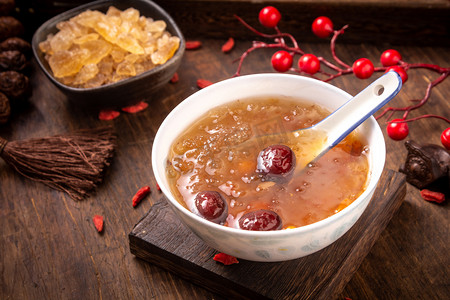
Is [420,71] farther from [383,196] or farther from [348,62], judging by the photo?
[383,196]

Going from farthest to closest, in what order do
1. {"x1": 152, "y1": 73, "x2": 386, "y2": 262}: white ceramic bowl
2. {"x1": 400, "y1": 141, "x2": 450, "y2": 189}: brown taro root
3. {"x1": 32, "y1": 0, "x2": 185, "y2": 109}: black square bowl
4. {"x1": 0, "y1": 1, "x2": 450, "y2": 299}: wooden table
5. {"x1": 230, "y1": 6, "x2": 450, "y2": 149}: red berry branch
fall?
{"x1": 32, "y1": 0, "x2": 185, "y2": 109}: black square bowl
{"x1": 230, "y1": 6, "x2": 450, "y2": 149}: red berry branch
{"x1": 400, "y1": 141, "x2": 450, "y2": 189}: brown taro root
{"x1": 0, "y1": 1, "x2": 450, "y2": 299}: wooden table
{"x1": 152, "y1": 73, "x2": 386, "y2": 262}: white ceramic bowl

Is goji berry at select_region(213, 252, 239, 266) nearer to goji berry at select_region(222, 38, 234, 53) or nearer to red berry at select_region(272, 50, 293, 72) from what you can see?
red berry at select_region(272, 50, 293, 72)

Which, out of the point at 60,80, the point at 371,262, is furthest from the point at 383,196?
the point at 60,80

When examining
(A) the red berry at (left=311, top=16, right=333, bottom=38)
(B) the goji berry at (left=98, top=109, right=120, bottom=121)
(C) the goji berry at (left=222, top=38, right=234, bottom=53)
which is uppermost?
(A) the red berry at (left=311, top=16, right=333, bottom=38)

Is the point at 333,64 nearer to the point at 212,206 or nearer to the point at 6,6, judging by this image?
the point at 212,206

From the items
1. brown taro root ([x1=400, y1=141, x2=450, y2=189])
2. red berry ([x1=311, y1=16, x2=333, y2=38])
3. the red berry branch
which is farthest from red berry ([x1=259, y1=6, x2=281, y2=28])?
brown taro root ([x1=400, y1=141, x2=450, y2=189])

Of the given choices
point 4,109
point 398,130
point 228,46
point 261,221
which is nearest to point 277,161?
point 261,221
